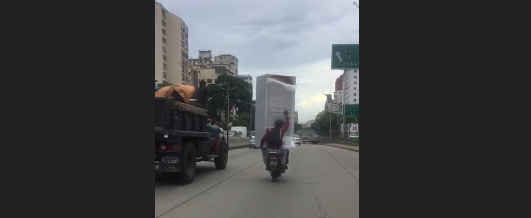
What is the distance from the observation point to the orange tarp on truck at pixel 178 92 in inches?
388

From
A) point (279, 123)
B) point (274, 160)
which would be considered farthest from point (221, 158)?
point (279, 123)

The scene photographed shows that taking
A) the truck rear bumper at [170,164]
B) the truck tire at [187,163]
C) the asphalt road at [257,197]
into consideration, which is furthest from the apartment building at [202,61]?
the truck rear bumper at [170,164]

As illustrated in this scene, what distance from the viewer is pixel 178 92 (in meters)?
10.1

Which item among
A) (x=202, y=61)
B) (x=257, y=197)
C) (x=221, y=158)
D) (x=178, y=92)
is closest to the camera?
(x=257, y=197)

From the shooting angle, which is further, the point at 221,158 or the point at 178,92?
the point at 221,158

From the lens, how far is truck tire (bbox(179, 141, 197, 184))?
977cm

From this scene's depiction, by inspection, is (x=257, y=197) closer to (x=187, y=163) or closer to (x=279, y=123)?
(x=187, y=163)

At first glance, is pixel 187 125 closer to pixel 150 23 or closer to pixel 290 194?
pixel 290 194

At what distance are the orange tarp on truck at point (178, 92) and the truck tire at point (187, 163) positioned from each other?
118 cm

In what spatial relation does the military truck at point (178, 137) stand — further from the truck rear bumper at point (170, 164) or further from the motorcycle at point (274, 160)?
the motorcycle at point (274, 160)

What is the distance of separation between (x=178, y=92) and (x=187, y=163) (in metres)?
1.80

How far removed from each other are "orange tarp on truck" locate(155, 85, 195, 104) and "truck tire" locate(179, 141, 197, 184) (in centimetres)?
118

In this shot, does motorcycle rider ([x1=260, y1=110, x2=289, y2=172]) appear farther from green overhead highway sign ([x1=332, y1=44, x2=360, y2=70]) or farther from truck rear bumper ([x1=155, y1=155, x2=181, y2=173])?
green overhead highway sign ([x1=332, y1=44, x2=360, y2=70])

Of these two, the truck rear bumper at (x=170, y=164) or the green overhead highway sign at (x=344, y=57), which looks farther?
the green overhead highway sign at (x=344, y=57)
